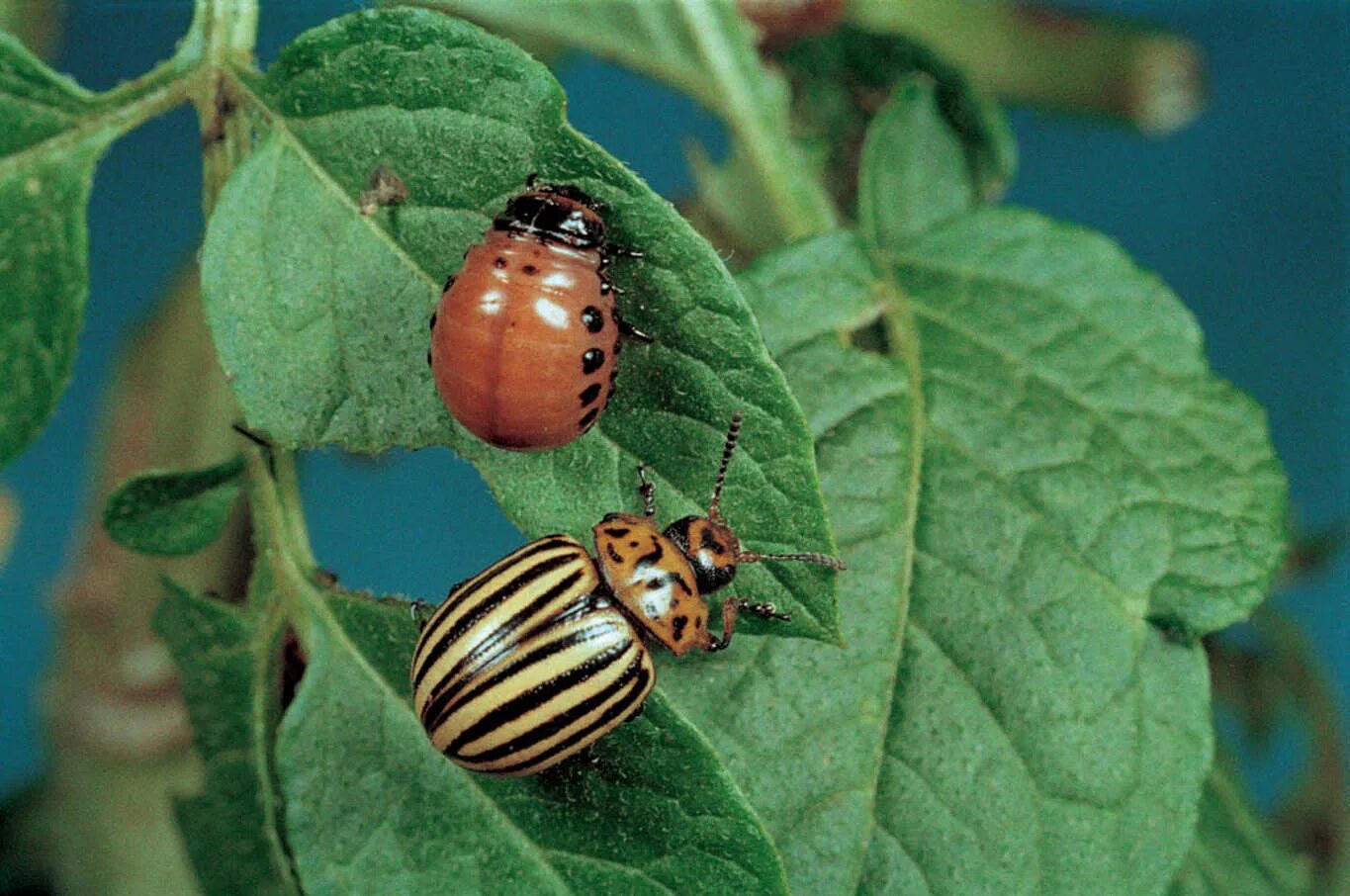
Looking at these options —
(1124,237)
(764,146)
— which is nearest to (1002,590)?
(764,146)

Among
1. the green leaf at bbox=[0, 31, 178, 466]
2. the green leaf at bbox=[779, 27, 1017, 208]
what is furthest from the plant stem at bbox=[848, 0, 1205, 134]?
the green leaf at bbox=[0, 31, 178, 466]

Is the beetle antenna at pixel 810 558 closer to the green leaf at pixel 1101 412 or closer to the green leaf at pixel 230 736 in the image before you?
the green leaf at pixel 1101 412

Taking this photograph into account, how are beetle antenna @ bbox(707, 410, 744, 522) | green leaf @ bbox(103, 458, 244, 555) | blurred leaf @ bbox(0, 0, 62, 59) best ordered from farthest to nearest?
blurred leaf @ bbox(0, 0, 62, 59), green leaf @ bbox(103, 458, 244, 555), beetle antenna @ bbox(707, 410, 744, 522)

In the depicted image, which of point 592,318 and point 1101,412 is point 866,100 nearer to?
point 1101,412

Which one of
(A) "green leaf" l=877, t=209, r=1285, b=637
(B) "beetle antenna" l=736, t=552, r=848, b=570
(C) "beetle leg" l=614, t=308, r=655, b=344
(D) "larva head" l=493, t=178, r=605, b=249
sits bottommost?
(A) "green leaf" l=877, t=209, r=1285, b=637

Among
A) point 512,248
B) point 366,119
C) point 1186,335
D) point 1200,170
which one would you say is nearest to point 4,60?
point 366,119

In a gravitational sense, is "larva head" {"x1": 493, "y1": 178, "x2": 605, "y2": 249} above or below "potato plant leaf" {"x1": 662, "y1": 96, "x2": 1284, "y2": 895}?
above

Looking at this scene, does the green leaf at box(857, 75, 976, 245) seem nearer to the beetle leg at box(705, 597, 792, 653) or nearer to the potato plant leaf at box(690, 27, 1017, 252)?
the potato plant leaf at box(690, 27, 1017, 252)
